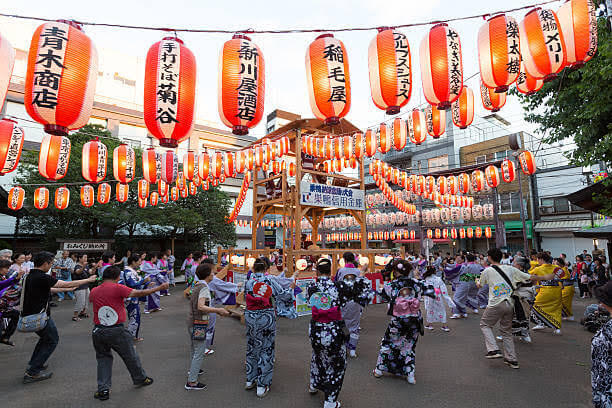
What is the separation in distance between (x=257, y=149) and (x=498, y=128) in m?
25.8

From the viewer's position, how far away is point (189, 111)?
17.6ft

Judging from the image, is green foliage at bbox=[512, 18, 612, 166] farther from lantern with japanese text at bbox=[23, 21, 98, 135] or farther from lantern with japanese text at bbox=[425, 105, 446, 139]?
lantern with japanese text at bbox=[23, 21, 98, 135]

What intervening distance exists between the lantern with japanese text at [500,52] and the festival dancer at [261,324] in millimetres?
4789

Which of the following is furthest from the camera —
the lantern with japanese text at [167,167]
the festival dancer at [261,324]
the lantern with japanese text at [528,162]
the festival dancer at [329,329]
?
the lantern with japanese text at [167,167]

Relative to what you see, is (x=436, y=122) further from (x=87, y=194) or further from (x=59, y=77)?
(x=87, y=194)

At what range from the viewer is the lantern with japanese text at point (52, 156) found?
27.9 feet

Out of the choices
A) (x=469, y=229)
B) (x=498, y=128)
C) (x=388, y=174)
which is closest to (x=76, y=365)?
(x=388, y=174)

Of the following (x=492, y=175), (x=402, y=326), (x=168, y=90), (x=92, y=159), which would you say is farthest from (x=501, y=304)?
(x=92, y=159)

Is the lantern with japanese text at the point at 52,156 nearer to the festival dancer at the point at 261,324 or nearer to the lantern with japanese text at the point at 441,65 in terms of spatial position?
the festival dancer at the point at 261,324

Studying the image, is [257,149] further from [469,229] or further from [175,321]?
[469,229]

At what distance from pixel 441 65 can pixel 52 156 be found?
9.98 meters

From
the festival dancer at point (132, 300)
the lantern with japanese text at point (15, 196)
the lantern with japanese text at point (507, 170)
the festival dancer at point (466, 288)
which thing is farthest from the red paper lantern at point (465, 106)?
the lantern with japanese text at point (15, 196)

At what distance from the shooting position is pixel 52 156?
28.2 ft

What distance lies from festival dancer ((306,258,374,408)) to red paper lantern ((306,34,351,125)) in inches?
112
